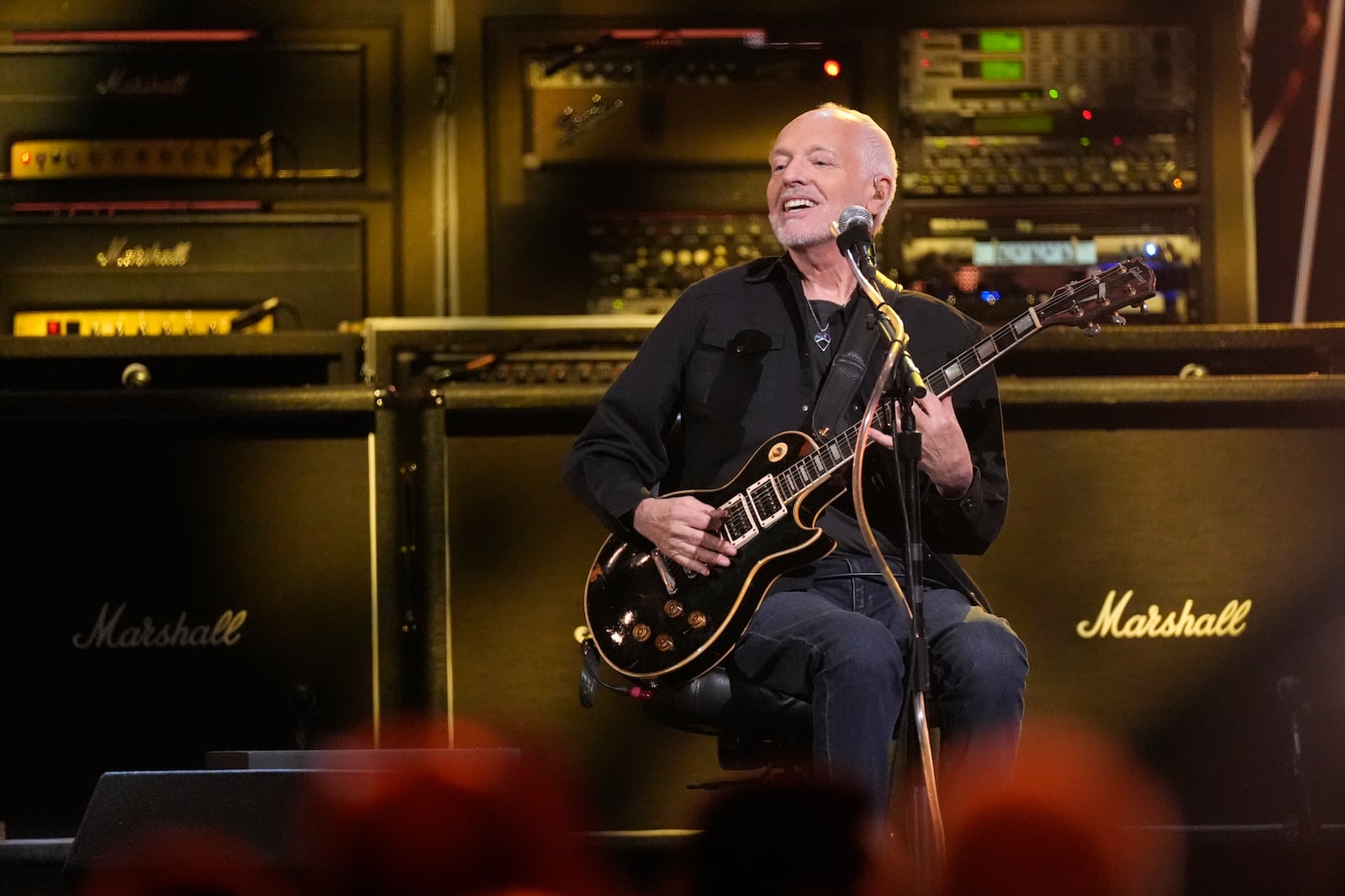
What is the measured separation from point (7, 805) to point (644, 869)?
133 centimetres

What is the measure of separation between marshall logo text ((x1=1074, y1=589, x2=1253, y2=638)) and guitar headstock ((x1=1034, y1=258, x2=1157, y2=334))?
107cm

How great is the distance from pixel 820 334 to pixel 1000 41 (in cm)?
186

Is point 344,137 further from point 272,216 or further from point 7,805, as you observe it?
point 7,805

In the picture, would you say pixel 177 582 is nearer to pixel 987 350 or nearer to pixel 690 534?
pixel 690 534

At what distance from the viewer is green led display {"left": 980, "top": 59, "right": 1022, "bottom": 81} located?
4141mm

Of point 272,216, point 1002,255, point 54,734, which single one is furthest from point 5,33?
point 1002,255

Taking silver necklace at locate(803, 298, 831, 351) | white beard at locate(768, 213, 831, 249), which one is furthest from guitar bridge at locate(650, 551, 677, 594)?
white beard at locate(768, 213, 831, 249)

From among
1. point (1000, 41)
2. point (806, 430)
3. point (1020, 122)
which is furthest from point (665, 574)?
point (1000, 41)

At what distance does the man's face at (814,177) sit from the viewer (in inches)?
103

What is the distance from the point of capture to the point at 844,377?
255 centimetres

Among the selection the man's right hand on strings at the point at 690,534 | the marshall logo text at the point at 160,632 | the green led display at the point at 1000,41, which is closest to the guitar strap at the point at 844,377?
the man's right hand on strings at the point at 690,534

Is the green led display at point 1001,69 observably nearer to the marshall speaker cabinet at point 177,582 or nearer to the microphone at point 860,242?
the marshall speaker cabinet at point 177,582

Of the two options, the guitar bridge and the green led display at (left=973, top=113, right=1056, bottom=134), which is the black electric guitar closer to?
the guitar bridge

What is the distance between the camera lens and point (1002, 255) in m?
4.09
